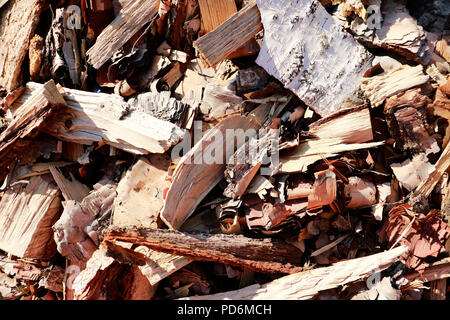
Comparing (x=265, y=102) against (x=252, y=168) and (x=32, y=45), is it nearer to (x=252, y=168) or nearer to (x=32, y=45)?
(x=252, y=168)

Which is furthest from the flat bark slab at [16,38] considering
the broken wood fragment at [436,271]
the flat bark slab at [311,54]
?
the broken wood fragment at [436,271]

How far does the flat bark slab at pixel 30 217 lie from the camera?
7.72 feet

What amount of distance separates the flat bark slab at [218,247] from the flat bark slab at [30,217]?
53 centimetres

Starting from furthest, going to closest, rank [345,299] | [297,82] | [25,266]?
[25,266]
[297,82]
[345,299]

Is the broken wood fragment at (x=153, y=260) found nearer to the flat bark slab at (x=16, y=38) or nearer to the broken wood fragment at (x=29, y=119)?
the broken wood fragment at (x=29, y=119)

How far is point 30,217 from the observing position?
2369 millimetres

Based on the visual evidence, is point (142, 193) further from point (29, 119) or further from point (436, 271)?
point (436, 271)

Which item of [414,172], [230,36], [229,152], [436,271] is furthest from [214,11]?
[436,271]

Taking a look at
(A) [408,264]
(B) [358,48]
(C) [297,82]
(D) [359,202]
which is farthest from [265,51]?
(A) [408,264]

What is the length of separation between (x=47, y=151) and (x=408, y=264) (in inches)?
75.9

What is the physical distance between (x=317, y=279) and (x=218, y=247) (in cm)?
47

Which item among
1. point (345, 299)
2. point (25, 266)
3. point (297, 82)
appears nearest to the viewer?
point (345, 299)

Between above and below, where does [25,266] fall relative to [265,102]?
below

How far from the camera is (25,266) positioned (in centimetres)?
240
